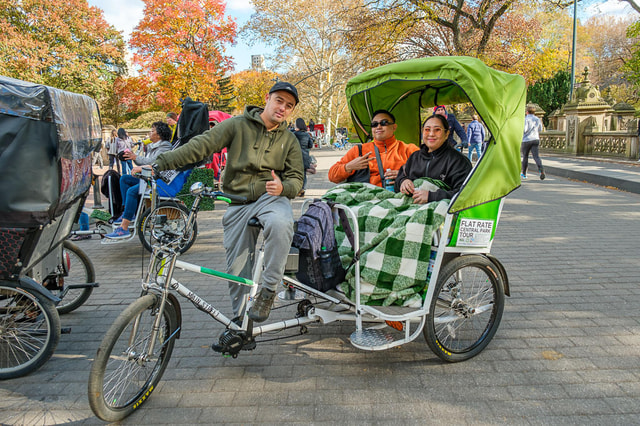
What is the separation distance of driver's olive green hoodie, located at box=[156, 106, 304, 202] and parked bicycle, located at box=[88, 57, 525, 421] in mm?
392

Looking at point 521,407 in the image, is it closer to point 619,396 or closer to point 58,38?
point 619,396

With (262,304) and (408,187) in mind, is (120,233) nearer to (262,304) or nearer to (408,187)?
(262,304)

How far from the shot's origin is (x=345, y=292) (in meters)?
3.50

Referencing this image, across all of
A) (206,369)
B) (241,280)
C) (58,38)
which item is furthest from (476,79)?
(58,38)

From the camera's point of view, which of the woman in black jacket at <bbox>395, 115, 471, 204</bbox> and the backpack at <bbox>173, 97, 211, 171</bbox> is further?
the backpack at <bbox>173, 97, 211, 171</bbox>

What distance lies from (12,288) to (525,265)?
17.9 ft

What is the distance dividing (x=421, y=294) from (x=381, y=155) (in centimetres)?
176

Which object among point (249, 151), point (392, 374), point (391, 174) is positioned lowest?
point (392, 374)

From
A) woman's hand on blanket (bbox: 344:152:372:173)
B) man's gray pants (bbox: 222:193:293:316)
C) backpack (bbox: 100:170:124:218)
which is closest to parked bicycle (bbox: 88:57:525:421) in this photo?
man's gray pants (bbox: 222:193:293:316)

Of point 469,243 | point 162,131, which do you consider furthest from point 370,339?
point 162,131

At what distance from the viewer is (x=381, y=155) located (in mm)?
4766

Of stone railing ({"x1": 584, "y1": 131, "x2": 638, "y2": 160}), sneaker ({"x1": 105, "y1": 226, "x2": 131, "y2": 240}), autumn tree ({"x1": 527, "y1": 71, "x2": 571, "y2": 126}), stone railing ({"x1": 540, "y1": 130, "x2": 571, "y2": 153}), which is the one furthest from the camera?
autumn tree ({"x1": 527, "y1": 71, "x2": 571, "y2": 126})

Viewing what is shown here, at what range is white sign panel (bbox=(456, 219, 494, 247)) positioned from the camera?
3.42 m

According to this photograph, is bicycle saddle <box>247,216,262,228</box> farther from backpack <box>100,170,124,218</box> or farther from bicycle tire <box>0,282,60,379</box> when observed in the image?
backpack <box>100,170,124,218</box>
